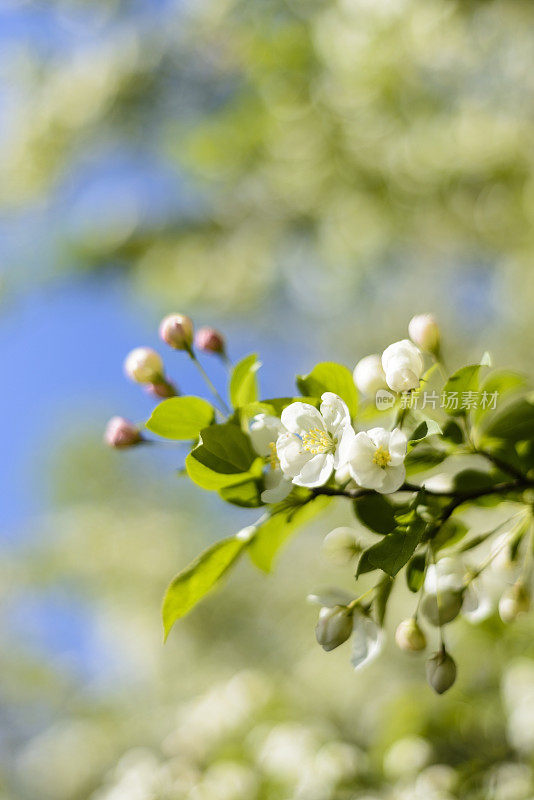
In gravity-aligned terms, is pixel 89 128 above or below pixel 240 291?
above

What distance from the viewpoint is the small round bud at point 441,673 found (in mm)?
433

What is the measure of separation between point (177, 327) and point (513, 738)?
798mm

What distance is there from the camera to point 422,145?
228 cm

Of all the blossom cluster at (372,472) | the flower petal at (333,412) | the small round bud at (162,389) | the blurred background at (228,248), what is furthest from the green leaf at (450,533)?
the blurred background at (228,248)

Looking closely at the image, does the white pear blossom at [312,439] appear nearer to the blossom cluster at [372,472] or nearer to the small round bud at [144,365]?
the blossom cluster at [372,472]

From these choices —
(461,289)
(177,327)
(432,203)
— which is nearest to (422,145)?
(432,203)

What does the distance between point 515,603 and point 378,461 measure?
0.18 m

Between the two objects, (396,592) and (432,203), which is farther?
(432,203)

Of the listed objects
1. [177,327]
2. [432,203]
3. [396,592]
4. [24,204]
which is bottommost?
[396,592]

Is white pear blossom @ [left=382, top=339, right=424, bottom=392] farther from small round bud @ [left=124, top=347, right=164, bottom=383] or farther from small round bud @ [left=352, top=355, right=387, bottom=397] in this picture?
small round bud @ [left=124, top=347, right=164, bottom=383]

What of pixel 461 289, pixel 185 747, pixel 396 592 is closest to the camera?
pixel 185 747

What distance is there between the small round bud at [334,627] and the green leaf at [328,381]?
0.13 m

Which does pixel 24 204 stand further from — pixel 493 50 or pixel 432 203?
pixel 493 50

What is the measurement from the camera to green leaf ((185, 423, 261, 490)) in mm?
393
